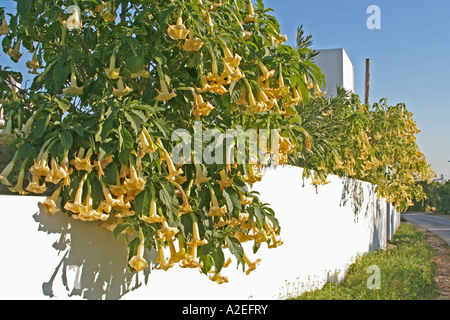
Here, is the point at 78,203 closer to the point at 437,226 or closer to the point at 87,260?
the point at 87,260

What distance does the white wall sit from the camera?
2.07 m

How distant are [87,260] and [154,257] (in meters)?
0.64

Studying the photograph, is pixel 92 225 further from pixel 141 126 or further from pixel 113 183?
pixel 141 126

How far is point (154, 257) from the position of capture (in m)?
3.01

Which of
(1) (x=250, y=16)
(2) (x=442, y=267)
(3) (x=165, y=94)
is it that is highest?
(1) (x=250, y=16)

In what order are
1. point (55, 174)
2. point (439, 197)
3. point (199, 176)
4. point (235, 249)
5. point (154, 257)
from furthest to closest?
point (439, 197) < point (154, 257) < point (235, 249) < point (199, 176) < point (55, 174)

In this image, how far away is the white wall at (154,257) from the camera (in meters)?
2.07

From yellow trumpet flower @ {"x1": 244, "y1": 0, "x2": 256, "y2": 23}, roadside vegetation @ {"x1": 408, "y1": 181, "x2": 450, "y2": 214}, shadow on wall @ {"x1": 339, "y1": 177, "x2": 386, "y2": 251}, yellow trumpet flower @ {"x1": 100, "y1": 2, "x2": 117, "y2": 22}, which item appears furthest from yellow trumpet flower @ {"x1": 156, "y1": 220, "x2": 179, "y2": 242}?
roadside vegetation @ {"x1": 408, "y1": 181, "x2": 450, "y2": 214}

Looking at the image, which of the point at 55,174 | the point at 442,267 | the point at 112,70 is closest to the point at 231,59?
the point at 112,70

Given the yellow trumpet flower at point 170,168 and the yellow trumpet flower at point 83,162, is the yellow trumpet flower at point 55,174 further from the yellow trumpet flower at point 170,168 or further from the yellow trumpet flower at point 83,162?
the yellow trumpet flower at point 170,168

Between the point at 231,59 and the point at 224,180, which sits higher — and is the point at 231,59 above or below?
above

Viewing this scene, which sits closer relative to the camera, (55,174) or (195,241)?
(55,174)

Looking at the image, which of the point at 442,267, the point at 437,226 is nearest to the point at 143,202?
the point at 442,267

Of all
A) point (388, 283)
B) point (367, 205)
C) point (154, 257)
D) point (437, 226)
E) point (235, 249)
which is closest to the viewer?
point (235, 249)
